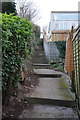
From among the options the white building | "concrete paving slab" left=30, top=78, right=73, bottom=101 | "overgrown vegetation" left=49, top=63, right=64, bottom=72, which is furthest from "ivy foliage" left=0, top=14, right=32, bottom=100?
the white building

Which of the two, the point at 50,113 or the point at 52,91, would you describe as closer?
the point at 50,113

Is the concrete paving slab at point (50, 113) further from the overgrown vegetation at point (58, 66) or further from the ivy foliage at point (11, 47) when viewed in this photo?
the overgrown vegetation at point (58, 66)

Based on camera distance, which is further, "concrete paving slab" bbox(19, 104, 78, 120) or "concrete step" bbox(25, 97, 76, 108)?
"concrete step" bbox(25, 97, 76, 108)

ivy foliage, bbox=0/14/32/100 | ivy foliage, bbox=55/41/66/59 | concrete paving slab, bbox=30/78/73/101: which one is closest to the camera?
ivy foliage, bbox=0/14/32/100

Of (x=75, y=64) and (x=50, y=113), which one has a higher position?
(x=75, y=64)

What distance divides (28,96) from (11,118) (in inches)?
35.1

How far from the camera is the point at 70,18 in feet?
50.0

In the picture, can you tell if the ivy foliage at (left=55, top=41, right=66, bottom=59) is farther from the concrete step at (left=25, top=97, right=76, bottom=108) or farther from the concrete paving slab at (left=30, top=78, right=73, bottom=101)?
the concrete step at (left=25, top=97, right=76, bottom=108)

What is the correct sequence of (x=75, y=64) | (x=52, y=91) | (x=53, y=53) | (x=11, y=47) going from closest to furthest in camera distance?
1. (x=11, y=47)
2. (x=75, y=64)
3. (x=52, y=91)
4. (x=53, y=53)

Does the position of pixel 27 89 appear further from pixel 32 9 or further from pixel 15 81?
pixel 32 9

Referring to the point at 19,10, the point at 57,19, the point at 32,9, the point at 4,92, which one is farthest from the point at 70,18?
the point at 4,92

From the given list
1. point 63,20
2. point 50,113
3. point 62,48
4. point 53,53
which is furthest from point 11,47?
point 63,20

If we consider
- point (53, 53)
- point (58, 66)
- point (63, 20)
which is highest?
point (63, 20)

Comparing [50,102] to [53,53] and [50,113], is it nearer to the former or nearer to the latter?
[50,113]
